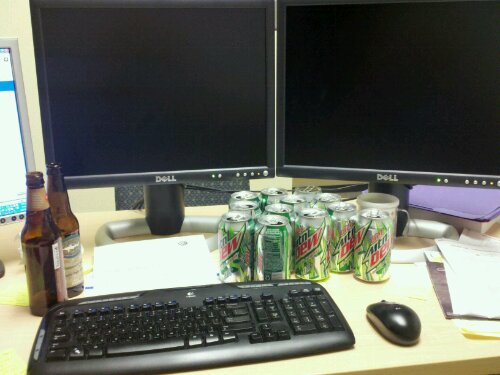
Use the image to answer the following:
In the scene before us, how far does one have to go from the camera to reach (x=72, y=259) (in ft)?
3.02

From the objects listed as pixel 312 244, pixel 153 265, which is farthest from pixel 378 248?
pixel 153 265

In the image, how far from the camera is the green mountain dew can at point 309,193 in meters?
1.09

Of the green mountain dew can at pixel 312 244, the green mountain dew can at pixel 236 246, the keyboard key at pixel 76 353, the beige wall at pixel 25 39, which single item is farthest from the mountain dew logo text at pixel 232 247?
the beige wall at pixel 25 39

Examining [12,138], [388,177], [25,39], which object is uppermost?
[25,39]

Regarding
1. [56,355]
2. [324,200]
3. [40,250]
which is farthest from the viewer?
[324,200]

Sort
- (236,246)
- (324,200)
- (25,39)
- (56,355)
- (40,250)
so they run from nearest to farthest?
(56,355)
(40,250)
(236,246)
(324,200)
(25,39)

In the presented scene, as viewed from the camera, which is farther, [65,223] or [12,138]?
[12,138]

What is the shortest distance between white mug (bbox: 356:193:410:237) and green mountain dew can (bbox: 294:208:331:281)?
6.3 inches

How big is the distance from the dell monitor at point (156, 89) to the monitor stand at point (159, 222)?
8 centimetres

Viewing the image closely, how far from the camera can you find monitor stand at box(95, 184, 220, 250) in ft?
4.00

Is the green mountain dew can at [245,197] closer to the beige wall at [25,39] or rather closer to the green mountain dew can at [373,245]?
the green mountain dew can at [373,245]

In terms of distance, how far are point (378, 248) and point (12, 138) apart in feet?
2.57

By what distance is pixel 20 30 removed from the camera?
7.16ft

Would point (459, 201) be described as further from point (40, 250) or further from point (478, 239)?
point (40, 250)
